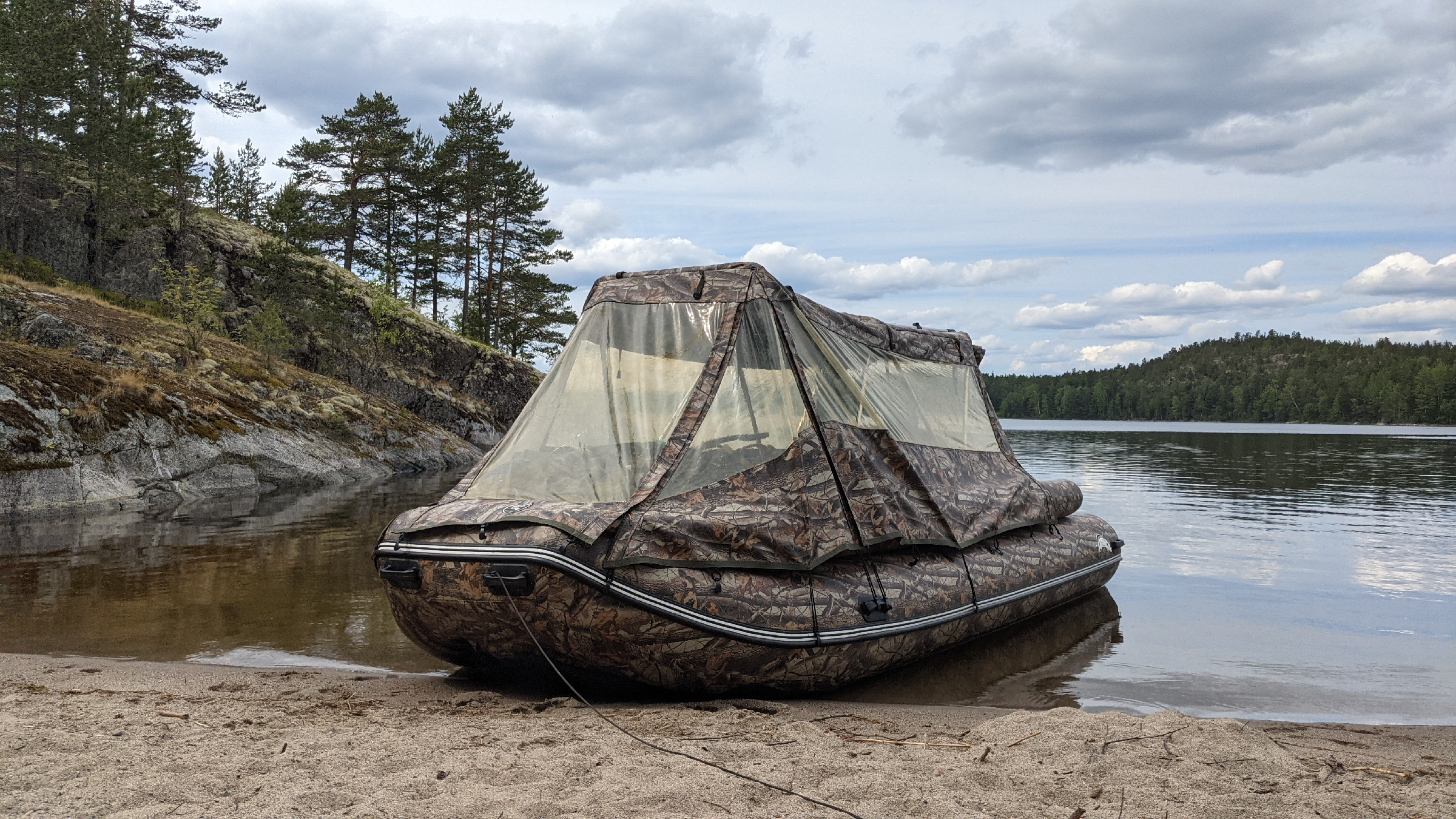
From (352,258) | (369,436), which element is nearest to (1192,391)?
(352,258)

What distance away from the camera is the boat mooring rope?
411cm

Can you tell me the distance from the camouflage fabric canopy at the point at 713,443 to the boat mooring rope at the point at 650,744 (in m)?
0.64

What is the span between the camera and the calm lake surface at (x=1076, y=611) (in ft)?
24.4

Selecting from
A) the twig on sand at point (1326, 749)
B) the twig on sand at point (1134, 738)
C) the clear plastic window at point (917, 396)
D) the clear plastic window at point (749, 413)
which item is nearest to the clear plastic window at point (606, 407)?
the clear plastic window at point (749, 413)

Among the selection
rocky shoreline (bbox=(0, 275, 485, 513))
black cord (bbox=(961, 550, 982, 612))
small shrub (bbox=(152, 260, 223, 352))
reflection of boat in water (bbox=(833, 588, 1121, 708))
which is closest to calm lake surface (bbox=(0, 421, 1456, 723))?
reflection of boat in water (bbox=(833, 588, 1121, 708))

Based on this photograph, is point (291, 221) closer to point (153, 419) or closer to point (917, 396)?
point (153, 419)

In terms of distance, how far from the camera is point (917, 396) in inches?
356

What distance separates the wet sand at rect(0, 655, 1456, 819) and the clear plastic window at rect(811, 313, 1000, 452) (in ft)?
9.62

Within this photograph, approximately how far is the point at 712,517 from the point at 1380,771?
158 inches

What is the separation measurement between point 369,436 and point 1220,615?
23.7m

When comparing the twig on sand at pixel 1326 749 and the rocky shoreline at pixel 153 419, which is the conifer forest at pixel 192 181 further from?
the twig on sand at pixel 1326 749

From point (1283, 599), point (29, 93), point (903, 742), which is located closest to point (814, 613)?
point (903, 742)

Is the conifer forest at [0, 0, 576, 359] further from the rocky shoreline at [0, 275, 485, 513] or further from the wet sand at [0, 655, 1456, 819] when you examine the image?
the wet sand at [0, 655, 1456, 819]

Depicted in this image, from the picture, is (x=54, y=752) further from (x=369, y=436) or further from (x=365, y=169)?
(x=365, y=169)
